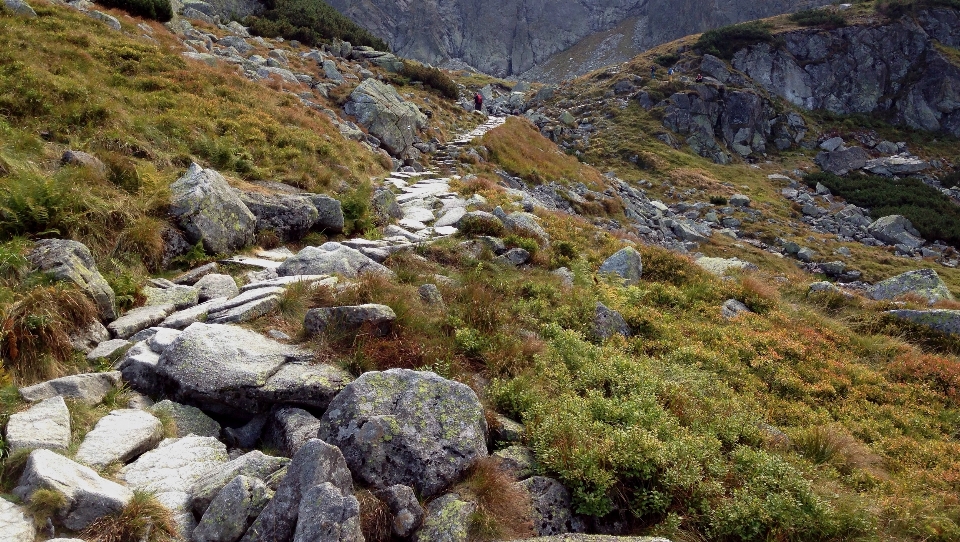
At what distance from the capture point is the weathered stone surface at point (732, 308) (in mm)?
12606

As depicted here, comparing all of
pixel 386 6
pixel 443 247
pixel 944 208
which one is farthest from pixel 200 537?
pixel 386 6

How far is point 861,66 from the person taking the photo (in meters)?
70.9

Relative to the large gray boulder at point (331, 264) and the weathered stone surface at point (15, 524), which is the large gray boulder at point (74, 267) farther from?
the weathered stone surface at point (15, 524)

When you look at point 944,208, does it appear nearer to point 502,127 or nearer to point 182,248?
point 502,127

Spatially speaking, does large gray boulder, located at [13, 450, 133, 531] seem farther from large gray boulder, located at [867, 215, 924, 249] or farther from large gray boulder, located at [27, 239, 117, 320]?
large gray boulder, located at [867, 215, 924, 249]

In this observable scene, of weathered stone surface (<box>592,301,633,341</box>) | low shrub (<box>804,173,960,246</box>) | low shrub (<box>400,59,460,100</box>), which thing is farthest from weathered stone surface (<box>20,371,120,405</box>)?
low shrub (<box>804,173,960,246</box>)

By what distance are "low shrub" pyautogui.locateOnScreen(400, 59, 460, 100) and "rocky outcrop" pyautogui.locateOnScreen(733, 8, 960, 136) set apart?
50.2 meters

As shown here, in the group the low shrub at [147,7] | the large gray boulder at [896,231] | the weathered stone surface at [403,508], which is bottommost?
the large gray boulder at [896,231]

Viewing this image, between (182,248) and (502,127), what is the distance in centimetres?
2802

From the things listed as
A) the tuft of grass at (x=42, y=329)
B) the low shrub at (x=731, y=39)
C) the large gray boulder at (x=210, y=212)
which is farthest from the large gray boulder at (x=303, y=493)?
the low shrub at (x=731, y=39)

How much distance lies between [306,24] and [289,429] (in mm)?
41484

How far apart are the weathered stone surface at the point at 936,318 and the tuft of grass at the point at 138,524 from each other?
55.9 ft

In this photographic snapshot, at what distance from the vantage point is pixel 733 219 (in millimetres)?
39062

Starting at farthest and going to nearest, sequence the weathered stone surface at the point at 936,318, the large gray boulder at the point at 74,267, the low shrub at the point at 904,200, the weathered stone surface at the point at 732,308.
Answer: the low shrub at the point at 904,200, the weathered stone surface at the point at 936,318, the weathered stone surface at the point at 732,308, the large gray boulder at the point at 74,267
